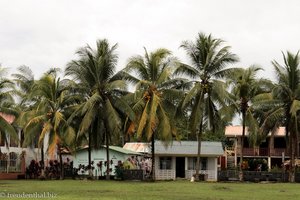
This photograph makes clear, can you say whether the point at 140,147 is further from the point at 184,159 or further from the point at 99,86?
the point at 99,86

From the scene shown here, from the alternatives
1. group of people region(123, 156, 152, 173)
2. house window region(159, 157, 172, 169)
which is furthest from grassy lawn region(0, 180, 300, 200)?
house window region(159, 157, 172, 169)

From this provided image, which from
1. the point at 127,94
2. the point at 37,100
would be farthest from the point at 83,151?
the point at 127,94

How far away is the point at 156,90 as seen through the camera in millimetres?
34500

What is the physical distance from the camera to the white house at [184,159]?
4084 centimetres

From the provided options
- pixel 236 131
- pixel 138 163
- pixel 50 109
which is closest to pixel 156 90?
pixel 50 109

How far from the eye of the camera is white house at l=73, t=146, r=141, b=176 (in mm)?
42834

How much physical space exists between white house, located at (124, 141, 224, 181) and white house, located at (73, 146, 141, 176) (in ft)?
10.0

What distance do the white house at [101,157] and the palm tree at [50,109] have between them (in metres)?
6.09

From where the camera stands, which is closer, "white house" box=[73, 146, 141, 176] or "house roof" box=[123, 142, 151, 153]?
"white house" box=[73, 146, 141, 176]

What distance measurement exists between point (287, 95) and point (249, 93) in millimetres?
3064

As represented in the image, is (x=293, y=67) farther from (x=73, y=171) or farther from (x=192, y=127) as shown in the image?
(x=73, y=171)

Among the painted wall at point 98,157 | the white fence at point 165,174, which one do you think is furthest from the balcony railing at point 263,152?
the painted wall at point 98,157

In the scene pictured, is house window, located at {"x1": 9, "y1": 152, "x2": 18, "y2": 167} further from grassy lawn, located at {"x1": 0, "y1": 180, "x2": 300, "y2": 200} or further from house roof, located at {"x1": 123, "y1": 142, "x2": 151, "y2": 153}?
grassy lawn, located at {"x1": 0, "y1": 180, "x2": 300, "y2": 200}

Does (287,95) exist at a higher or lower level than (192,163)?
higher
